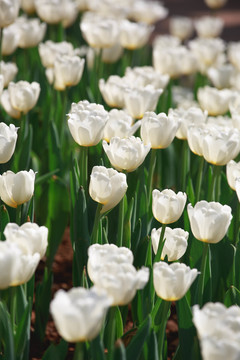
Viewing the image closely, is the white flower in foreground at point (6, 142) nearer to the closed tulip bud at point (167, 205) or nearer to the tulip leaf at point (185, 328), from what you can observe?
the closed tulip bud at point (167, 205)

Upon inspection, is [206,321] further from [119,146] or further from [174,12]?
[174,12]

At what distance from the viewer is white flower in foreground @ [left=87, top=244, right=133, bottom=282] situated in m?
1.22

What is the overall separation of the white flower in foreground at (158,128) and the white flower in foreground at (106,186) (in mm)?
334

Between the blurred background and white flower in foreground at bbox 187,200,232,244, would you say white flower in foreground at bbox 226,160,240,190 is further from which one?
the blurred background

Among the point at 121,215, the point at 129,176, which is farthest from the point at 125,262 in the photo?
the point at 129,176

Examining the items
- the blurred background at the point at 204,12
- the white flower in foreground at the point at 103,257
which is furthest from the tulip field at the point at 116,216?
the blurred background at the point at 204,12

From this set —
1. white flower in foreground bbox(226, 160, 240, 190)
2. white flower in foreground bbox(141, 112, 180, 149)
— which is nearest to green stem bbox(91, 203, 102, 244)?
white flower in foreground bbox(141, 112, 180, 149)

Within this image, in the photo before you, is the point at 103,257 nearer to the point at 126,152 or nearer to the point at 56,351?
the point at 56,351

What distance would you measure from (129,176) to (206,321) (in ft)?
3.15

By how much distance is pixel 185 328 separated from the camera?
1494 millimetres

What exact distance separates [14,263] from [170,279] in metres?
0.33

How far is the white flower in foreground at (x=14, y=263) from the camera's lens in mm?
1187

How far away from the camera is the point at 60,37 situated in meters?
3.52

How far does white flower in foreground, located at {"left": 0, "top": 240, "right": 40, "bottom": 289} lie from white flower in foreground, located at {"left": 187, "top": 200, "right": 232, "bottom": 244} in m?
0.42
